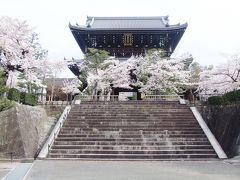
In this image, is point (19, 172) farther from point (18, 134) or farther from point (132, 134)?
point (132, 134)

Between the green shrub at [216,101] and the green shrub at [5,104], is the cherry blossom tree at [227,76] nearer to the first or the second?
the green shrub at [216,101]

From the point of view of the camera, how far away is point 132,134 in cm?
1834

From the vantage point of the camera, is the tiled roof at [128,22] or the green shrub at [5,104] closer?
the green shrub at [5,104]

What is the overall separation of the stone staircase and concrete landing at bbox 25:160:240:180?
183 centimetres

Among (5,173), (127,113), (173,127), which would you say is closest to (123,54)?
(127,113)

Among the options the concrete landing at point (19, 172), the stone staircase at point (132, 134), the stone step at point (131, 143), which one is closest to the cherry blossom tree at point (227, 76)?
the stone staircase at point (132, 134)

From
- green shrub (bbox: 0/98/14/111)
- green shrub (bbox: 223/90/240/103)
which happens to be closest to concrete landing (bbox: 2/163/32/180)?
green shrub (bbox: 0/98/14/111)

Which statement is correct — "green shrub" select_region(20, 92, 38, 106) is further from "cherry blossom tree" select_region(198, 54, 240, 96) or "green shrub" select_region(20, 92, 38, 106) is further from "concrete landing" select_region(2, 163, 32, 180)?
"cherry blossom tree" select_region(198, 54, 240, 96)

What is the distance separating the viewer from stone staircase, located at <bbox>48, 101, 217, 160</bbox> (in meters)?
16.1

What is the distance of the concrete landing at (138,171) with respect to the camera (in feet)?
34.2

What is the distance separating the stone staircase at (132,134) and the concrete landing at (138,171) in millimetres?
1827

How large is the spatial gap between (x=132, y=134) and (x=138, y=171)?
6.57 m

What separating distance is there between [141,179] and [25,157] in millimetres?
6526

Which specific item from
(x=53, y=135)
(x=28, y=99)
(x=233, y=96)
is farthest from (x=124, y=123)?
(x=233, y=96)
